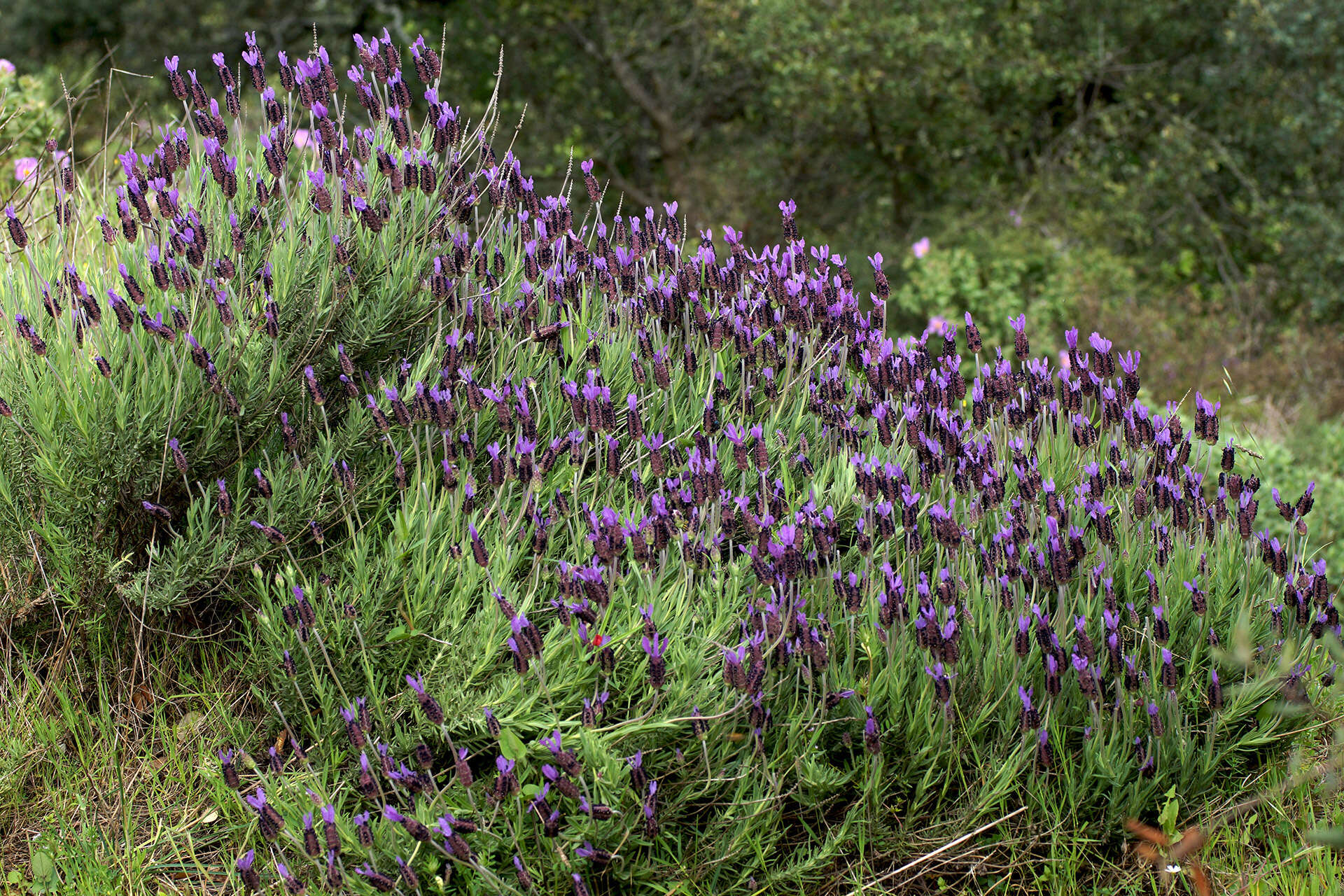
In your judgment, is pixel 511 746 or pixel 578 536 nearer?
pixel 511 746

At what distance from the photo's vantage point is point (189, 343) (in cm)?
259

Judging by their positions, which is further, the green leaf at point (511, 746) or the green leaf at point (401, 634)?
the green leaf at point (401, 634)

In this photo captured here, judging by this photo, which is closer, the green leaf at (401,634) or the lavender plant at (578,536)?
→ the lavender plant at (578,536)

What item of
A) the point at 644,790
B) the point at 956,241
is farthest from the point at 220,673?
the point at 956,241

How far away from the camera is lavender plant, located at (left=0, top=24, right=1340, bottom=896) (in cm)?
234

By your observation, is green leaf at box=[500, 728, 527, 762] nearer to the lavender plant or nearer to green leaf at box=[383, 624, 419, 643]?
the lavender plant

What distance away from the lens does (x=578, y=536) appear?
2.55m

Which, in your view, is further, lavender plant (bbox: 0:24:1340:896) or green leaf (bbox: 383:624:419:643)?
green leaf (bbox: 383:624:419:643)

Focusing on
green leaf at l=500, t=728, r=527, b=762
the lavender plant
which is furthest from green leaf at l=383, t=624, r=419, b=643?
green leaf at l=500, t=728, r=527, b=762

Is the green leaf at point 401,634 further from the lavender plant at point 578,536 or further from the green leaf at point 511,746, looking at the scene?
the green leaf at point 511,746

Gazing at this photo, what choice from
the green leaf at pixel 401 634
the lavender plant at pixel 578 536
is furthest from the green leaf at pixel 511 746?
the green leaf at pixel 401 634

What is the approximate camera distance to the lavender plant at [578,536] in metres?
2.34

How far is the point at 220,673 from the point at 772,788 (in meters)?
1.45

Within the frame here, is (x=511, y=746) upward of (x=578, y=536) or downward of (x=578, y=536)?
downward
